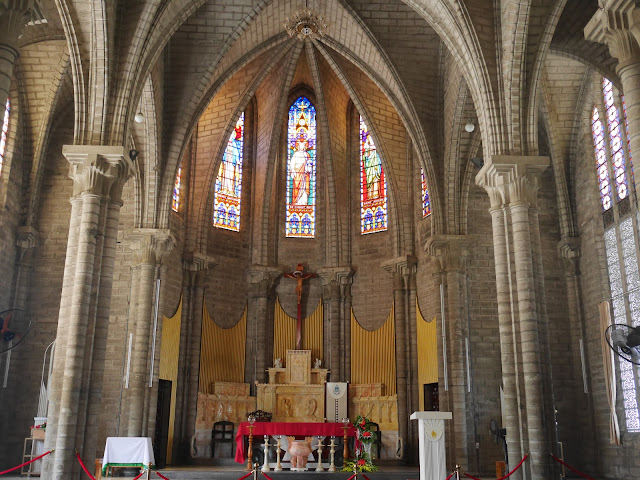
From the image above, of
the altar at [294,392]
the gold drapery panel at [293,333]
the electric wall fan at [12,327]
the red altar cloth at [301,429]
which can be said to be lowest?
the red altar cloth at [301,429]

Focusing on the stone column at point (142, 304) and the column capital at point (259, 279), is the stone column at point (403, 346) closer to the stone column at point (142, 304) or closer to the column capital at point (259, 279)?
the column capital at point (259, 279)

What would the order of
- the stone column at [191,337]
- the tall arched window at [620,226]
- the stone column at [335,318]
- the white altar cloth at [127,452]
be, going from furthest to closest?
the stone column at [335,318]
the stone column at [191,337]
the tall arched window at [620,226]
the white altar cloth at [127,452]

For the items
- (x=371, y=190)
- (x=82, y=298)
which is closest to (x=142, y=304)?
(x=82, y=298)

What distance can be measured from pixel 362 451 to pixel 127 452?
5087 millimetres

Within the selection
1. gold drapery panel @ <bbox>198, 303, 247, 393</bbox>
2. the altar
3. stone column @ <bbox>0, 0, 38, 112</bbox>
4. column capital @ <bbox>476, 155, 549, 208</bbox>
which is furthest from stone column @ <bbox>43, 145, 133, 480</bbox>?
the altar

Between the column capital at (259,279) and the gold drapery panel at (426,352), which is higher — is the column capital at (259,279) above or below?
above

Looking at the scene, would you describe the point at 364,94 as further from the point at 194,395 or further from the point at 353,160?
the point at 194,395

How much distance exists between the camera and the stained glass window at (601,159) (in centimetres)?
1733

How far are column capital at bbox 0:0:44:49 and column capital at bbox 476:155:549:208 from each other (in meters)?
8.54

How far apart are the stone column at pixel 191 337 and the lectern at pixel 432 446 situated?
33.8 ft

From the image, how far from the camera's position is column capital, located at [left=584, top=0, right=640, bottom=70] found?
928 centimetres

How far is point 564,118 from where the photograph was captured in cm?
1862

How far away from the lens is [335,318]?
22047 mm

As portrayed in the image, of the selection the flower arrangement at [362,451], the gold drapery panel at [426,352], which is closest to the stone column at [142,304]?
the flower arrangement at [362,451]
